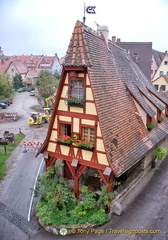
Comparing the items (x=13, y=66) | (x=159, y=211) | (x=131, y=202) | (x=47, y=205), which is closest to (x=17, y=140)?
(x=47, y=205)

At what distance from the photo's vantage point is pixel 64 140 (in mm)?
11469

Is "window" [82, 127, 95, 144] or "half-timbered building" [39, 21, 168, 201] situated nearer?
"half-timbered building" [39, 21, 168, 201]

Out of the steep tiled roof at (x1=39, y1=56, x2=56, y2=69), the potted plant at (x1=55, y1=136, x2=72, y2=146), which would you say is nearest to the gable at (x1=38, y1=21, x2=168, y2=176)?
the potted plant at (x1=55, y1=136, x2=72, y2=146)

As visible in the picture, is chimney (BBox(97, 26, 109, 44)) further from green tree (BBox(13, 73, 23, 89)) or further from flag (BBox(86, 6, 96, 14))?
green tree (BBox(13, 73, 23, 89))

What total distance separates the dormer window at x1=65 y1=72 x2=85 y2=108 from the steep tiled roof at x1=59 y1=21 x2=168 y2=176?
62 cm

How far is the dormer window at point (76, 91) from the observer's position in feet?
35.1

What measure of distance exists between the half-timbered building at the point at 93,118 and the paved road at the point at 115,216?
86.8 inches

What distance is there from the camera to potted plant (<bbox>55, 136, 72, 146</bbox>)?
447 inches

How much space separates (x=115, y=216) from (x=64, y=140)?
15.2 ft

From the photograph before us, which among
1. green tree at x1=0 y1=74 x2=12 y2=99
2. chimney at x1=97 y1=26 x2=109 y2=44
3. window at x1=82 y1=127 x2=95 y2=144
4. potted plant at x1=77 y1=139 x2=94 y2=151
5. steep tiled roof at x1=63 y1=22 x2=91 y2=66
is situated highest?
chimney at x1=97 y1=26 x2=109 y2=44

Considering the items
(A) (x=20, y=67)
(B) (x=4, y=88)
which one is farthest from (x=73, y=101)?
(A) (x=20, y=67)

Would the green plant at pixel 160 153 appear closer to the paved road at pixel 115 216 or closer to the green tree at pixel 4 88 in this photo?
the paved road at pixel 115 216

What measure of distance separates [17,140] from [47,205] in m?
13.9

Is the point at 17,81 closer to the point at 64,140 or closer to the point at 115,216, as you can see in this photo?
the point at 64,140
